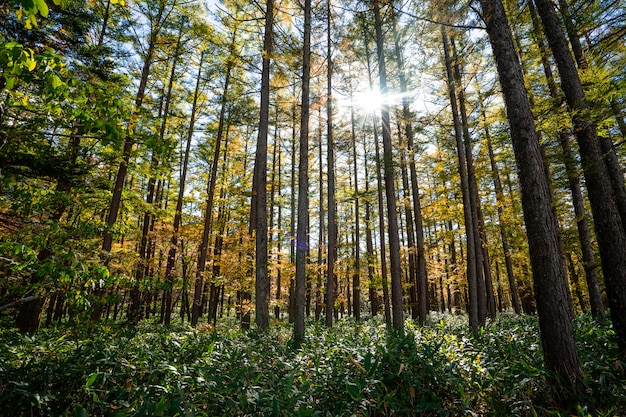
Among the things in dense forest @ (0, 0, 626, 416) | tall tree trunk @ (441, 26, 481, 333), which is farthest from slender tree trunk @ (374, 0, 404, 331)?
tall tree trunk @ (441, 26, 481, 333)

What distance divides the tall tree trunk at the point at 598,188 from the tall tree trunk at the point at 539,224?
1.89m

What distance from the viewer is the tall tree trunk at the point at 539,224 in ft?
13.5

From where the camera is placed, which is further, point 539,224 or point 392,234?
point 392,234

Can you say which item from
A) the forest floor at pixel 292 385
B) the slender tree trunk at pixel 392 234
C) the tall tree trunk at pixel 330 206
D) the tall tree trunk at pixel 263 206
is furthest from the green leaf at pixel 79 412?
the tall tree trunk at pixel 330 206

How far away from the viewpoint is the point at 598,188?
5.71 meters

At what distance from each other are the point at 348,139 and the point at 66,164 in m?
12.2

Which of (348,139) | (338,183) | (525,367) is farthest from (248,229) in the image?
(525,367)

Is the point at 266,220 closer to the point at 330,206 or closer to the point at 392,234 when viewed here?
Result: the point at 392,234

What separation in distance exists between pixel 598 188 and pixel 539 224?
2.67 meters

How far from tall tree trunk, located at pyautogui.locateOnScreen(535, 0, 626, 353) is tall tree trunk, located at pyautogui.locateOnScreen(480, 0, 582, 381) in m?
1.89

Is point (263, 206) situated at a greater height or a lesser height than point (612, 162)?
lesser

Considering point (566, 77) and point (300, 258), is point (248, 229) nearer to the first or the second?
point (300, 258)

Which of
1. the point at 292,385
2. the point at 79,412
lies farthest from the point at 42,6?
the point at 292,385

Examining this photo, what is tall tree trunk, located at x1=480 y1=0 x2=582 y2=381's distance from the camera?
410 centimetres
